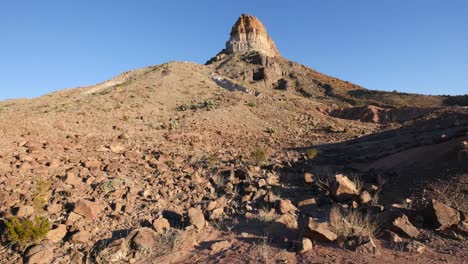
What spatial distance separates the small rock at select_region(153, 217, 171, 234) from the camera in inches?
205

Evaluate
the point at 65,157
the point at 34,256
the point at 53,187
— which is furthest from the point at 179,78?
the point at 34,256

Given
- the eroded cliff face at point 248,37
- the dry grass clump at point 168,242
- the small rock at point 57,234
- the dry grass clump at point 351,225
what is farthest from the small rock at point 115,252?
the eroded cliff face at point 248,37

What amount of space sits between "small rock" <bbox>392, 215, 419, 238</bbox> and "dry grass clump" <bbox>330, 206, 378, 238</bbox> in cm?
27

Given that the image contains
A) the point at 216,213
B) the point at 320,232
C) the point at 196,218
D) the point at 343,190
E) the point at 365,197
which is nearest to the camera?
the point at 320,232

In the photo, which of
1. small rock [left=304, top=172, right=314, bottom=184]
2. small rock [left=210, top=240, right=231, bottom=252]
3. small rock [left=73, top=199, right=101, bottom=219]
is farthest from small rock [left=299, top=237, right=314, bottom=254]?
small rock [left=73, top=199, right=101, bottom=219]

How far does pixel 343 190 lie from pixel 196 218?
8.81 ft

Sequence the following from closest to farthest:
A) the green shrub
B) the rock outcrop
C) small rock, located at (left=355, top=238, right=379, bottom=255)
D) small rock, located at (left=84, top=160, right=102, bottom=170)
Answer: small rock, located at (left=355, top=238, right=379, bottom=255) → the green shrub → small rock, located at (left=84, top=160, right=102, bottom=170) → the rock outcrop

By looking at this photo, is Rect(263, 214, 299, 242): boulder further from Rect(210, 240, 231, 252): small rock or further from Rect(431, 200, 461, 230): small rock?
Rect(431, 200, 461, 230): small rock

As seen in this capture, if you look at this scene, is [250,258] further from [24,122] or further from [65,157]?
[24,122]

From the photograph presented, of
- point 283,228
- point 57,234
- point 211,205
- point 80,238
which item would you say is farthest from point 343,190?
point 57,234

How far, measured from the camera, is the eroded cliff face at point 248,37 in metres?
51.2

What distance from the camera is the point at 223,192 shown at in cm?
682

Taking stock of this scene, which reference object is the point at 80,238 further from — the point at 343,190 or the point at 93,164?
the point at 343,190

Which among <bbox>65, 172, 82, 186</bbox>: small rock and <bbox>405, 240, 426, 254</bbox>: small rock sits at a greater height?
<bbox>65, 172, 82, 186</bbox>: small rock
